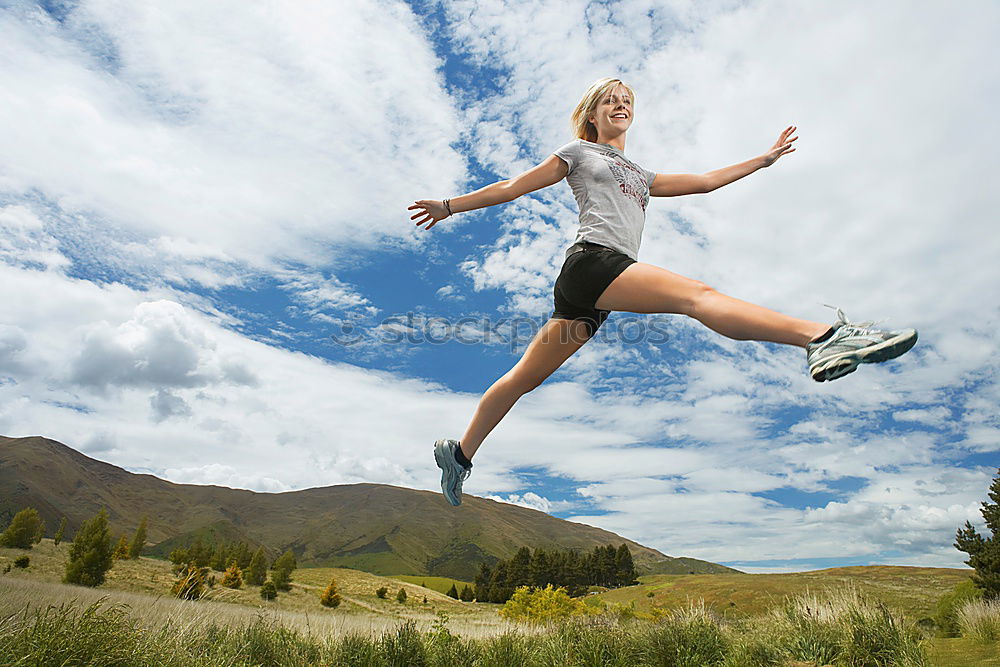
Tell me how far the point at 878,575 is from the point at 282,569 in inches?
2397

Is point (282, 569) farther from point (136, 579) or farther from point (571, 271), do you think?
point (571, 271)

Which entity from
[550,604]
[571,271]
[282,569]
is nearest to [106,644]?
[571,271]

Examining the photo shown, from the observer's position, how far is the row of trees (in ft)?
306

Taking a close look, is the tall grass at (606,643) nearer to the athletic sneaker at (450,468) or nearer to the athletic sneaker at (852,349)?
the athletic sneaker at (450,468)

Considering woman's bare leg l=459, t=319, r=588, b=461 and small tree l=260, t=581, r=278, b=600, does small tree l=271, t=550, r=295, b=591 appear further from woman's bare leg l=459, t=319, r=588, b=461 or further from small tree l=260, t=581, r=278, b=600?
woman's bare leg l=459, t=319, r=588, b=461

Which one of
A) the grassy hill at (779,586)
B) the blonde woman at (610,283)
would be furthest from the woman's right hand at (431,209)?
the grassy hill at (779,586)

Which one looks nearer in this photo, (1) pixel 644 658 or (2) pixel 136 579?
(1) pixel 644 658

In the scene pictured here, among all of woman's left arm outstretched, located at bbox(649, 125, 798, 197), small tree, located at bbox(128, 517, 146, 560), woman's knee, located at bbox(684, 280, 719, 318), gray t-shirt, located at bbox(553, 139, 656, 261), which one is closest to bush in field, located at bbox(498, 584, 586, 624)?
woman's left arm outstretched, located at bbox(649, 125, 798, 197)

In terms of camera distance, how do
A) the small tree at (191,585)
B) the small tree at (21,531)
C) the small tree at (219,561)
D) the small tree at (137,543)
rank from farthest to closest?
the small tree at (219,561) → the small tree at (137,543) → the small tree at (21,531) → the small tree at (191,585)

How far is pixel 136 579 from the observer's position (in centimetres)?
4459

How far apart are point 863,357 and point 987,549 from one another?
1175 inches

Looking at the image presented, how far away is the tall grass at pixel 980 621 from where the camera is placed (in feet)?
49.9

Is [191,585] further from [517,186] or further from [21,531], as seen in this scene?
[21,531]

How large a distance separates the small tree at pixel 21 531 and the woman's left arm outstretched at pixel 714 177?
61.5 meters
